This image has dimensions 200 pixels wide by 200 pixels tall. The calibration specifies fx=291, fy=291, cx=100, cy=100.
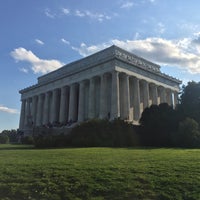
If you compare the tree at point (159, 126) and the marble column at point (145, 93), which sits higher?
the marble column at point (145, 93)

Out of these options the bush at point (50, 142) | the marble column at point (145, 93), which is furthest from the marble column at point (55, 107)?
the bush at point (50, 142)

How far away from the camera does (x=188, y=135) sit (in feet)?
142

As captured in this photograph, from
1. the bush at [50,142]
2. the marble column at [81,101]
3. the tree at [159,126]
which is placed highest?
→ the marble column at [81,101]

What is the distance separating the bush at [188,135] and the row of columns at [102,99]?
21876 millimetres

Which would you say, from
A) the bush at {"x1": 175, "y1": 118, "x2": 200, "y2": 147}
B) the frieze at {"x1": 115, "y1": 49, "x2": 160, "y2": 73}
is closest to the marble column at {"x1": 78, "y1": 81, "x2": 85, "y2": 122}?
the frieze at {"x1": 115, "y1": 49, "x2": 160, "y2": 73}

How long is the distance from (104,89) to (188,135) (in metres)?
32.7

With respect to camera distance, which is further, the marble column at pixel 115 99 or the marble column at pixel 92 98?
the marble column at pixel 92 98

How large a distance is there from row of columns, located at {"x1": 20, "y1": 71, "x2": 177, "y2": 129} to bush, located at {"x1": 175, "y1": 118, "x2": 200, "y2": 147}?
2188 centimetres

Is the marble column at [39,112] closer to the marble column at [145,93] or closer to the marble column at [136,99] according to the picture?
the marble column at [136,99]

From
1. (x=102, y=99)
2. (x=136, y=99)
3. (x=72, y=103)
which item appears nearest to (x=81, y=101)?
(x=72, y=103)

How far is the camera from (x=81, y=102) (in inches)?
3140

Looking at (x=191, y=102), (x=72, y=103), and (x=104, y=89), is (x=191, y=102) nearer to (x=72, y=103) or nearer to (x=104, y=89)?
(x=104, y=89)

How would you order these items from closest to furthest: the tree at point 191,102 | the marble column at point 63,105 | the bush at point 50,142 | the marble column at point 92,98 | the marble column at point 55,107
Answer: the bush at point 50,142 → the tree at point 191,102 → the marble column at point 92,98 → the marble column at point 63,105 → the marble column at point 55,107

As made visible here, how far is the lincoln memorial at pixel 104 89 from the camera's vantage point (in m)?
71.9
